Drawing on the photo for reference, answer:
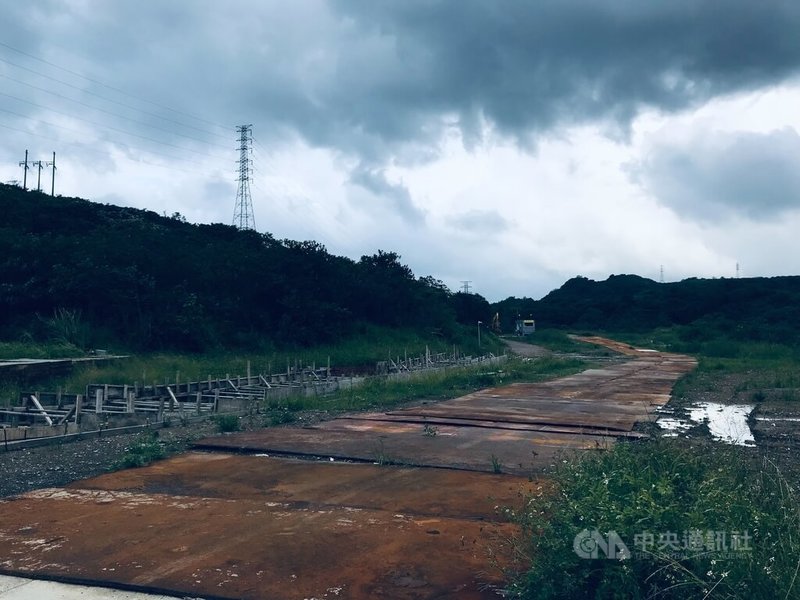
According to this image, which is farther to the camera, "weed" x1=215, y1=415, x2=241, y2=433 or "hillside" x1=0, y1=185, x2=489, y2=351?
"hillside" x1=0, y1=185, x2=489, y2=351

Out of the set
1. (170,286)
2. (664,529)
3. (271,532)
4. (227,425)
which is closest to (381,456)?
(271,532)

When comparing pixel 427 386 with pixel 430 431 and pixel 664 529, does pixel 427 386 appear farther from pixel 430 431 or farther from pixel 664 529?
pixel 664 529

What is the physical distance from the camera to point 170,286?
108 feet

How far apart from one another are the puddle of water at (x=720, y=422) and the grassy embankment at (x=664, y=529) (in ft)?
19.6

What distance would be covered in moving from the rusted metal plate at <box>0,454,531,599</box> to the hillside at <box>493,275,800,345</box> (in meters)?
52.2

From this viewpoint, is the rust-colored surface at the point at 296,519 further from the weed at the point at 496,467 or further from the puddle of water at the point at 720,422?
the puddle of water at the point at 720,422

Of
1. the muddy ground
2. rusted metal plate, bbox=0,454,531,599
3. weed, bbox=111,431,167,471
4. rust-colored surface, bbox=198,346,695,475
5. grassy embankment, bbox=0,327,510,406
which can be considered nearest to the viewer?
rusted metal plate, bbox=0,454,531,599

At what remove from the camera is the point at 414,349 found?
1634 inches

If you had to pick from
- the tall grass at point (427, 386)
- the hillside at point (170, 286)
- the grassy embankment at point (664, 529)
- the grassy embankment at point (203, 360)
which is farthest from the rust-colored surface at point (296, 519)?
the hillside at point (170, 286)

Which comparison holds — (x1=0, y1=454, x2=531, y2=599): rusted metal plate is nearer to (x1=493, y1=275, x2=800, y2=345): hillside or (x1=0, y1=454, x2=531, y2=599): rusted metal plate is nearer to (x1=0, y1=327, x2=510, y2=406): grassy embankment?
(x1=0, y1=327, x2=510, y2=406): grassy embankment

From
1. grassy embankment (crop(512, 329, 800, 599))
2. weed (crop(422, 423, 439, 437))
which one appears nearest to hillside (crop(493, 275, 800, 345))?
weed (crop(422, 423, 439, 437))

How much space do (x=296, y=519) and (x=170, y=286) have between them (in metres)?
28.1

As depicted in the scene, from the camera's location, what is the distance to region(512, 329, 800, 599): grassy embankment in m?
3.76

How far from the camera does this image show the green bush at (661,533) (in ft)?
12.2
